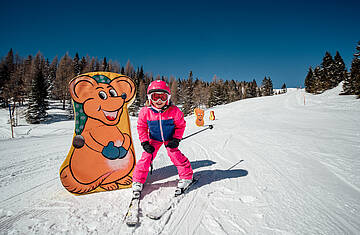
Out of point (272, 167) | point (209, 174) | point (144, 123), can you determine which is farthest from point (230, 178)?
point (144, 123)

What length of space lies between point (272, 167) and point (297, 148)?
1965mm

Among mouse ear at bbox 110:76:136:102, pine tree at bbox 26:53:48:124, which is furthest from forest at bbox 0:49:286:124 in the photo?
mouse ear at bbox 110:76:136:102

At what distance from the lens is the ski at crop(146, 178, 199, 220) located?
1706 mm

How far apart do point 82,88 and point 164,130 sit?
56.3 inches

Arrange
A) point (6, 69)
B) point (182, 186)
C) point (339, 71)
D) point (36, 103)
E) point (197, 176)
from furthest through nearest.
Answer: point (6, 69) < point (339, 71) < point (36, 103) < point (197, 176) < point (182, 186)

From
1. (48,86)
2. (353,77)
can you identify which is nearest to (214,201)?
(353,77)

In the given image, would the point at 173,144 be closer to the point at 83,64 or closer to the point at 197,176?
the point at 197,176

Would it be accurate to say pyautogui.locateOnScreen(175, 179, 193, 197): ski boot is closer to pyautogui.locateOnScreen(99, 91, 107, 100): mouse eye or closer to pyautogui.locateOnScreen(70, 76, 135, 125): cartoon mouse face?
pyautogui.locateOnScreen(70, 76, 135, 125): cartoon mouse face

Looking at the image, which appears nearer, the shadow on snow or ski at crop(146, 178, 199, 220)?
ski at crop(146, 178, 199, 220)

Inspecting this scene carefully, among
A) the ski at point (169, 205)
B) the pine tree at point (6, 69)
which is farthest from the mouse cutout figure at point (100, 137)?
the pine tree at point (6, 69)

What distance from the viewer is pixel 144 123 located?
8.31 feet

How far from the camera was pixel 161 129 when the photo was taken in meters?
2.48

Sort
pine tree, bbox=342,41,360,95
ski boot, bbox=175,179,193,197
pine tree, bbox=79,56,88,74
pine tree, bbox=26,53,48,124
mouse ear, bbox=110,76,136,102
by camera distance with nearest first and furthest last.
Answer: ski boot, bbox=175,179,193,197
mouse ear, bbox=110,76,136,102
pine tree, bbox=342,41,360,95
pine tree, bbox=26,53,48,124
pine tree, bbox=79,56,88,74

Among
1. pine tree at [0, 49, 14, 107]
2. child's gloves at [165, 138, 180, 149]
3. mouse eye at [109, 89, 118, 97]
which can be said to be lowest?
child's gloves at [165, 138, 180, 149]
